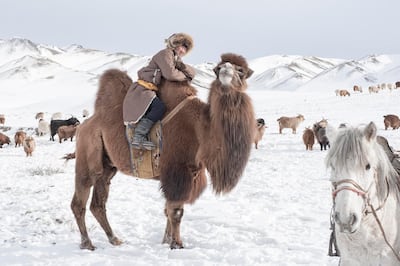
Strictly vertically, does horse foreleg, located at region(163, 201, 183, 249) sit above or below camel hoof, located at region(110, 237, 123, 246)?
above

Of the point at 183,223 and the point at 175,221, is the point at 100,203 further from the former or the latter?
the point at 183,223

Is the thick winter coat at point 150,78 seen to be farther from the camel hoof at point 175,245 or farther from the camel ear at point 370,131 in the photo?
the camel ear at point 370,131

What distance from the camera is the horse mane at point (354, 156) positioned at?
9.41ft

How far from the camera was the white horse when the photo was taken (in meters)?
2.78

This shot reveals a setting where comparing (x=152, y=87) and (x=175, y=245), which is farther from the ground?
(x=152, y=87)

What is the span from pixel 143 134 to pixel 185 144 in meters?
0.55

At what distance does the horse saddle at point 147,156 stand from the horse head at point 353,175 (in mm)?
2858

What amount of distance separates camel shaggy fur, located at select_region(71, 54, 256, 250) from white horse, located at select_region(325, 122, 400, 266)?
2116mm

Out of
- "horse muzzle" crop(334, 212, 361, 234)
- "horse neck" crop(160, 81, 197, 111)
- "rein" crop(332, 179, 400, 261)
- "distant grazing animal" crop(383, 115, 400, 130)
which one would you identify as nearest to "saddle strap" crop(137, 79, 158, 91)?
"horse neck" crop(160, 81, 197, 111)

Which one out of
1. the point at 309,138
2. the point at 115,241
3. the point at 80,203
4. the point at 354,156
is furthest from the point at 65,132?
the point at 354,156

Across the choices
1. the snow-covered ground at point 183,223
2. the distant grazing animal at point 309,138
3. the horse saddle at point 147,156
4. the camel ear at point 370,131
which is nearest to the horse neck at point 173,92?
the horse saddle at point 147,156

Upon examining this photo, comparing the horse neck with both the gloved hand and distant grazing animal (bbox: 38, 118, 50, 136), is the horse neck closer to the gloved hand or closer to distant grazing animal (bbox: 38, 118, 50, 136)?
the gloved hand

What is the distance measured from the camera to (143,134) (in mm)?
5418

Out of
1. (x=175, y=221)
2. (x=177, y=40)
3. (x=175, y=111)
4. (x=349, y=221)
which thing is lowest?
(x=175, y=221)
